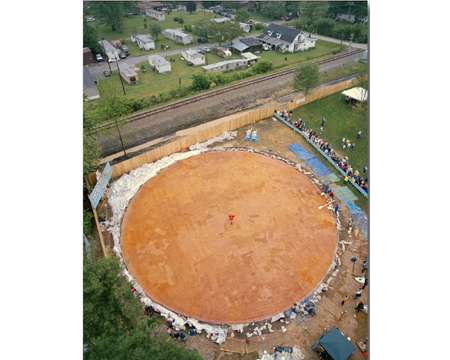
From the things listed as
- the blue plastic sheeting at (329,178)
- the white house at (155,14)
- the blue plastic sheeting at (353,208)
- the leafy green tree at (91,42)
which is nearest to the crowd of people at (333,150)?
the blue plastic sheeting at (329,178)

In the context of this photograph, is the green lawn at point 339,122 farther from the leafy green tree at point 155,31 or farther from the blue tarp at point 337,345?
the leafy green tree at point 155,31

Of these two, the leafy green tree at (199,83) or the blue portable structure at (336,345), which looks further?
the leafy green tree at (199,83)

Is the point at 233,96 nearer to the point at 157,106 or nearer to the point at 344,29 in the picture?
the point at 157,106

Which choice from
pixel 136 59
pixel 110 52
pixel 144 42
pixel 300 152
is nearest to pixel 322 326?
pixel 300 152

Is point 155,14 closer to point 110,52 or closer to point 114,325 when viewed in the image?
point 110,52

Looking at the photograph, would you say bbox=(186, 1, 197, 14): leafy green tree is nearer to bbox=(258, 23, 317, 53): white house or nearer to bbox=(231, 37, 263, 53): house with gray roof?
bbox=(231, 37, 263, 53): house with gray roof

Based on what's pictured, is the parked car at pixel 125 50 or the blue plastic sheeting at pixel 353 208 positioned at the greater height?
the parked car at pixel 125 50
